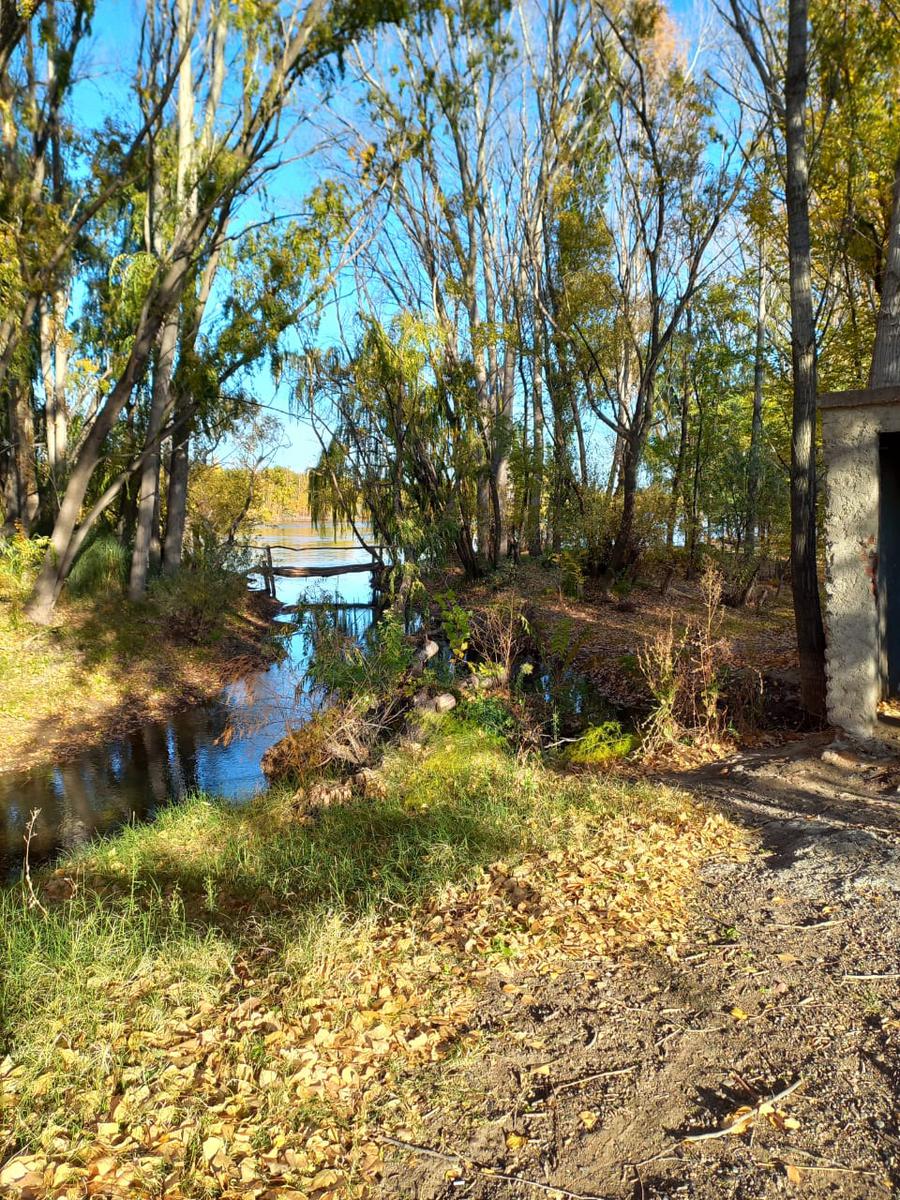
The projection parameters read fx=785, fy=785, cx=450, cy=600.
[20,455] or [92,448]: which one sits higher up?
[20,455]

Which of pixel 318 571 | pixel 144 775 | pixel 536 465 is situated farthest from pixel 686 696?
pixel 318 571

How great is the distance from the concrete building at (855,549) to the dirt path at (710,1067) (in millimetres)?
2545

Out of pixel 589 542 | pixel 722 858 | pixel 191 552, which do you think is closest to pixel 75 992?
pixel 722 858

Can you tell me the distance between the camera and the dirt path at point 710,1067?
2.65 m

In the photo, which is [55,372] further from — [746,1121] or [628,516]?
[746,1121]

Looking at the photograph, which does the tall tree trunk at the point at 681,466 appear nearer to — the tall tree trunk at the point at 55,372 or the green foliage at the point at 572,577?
the green foliage at the point at 572,577

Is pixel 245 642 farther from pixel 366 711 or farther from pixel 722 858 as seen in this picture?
pixel 722 858

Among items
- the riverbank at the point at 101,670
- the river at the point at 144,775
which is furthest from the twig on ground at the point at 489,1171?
the riverbank at the point at 101,670

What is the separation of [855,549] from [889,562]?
1.35 metres

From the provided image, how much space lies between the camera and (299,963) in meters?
3.93

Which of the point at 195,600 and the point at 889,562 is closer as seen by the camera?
the point at 889,562

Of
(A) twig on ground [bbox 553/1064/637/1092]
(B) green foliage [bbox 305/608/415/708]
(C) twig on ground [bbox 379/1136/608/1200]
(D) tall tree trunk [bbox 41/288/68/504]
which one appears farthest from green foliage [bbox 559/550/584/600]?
(C) twig on ground [bbox 379/1136/608/1200]

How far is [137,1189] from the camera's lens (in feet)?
8.55

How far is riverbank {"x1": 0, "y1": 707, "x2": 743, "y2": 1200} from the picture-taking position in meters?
2.82
